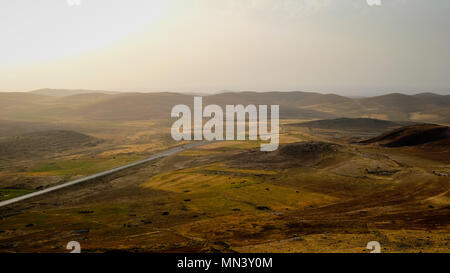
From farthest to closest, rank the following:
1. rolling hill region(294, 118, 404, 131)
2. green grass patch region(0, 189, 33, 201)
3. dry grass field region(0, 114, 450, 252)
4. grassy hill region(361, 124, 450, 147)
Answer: rolling hill region(294, 118, 404, 131) → grassy hill region(361, 124, 450, 147) → green grass patch region(0, 189, 33, 201) → dry grass field region(0, 114, 450, 252)

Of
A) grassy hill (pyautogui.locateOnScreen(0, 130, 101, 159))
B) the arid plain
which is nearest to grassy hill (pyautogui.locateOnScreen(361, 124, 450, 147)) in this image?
the arid plain

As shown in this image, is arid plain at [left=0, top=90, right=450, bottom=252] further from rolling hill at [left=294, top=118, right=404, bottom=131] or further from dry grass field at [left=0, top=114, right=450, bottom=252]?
rolling hill at [left=294, top=118, right=404, bottom=131]

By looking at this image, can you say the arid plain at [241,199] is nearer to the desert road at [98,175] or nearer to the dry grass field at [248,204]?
the dry grass field at [248,204]

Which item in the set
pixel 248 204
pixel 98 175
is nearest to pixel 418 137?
pixel 248 204

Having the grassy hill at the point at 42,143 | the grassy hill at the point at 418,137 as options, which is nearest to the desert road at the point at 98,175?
the grassy hill at the point at 42,143

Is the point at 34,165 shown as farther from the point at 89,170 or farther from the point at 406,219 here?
the point at 406,219

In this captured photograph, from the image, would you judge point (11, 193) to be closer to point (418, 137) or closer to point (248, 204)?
point (248, 204)

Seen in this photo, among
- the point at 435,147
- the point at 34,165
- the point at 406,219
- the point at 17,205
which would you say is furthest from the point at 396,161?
the point at 34,165

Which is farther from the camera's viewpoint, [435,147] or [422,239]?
[435,147]
